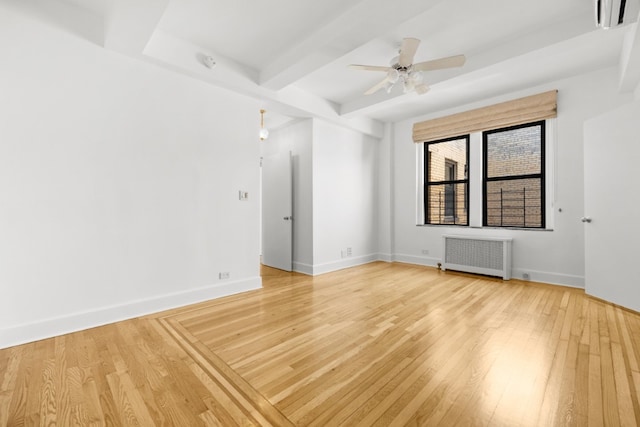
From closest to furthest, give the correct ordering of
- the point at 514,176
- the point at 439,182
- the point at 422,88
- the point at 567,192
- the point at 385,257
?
the point at 422,88 → the point at 567,192 → the point at 514,176 → the point at 439,182 → the point at 385,257

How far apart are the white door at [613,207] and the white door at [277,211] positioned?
14.0 ft

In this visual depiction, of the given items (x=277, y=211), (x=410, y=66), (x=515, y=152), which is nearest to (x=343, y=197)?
(x=277, y=211)

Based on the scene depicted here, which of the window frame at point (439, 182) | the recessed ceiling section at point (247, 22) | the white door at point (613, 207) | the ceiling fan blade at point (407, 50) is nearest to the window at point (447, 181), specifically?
the window frame at point (439, 182)

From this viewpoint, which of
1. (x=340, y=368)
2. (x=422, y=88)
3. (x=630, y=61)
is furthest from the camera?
(x=422, y=88)

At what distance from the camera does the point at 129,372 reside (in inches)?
76.0

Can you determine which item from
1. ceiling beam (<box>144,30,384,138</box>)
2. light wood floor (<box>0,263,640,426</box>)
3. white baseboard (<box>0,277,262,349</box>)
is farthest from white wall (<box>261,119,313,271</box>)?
light wood floor (<box>0,263,640,426</box>)

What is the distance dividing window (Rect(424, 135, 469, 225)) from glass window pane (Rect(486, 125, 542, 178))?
41cm

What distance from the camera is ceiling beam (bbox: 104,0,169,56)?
222cm

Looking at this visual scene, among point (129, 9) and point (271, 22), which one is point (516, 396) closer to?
point (271, 22)

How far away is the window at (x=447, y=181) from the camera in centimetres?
525

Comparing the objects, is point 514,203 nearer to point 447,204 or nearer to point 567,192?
point 567,192

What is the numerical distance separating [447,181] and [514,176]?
110 centimetres

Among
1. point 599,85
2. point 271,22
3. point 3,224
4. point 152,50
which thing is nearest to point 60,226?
point 3,224

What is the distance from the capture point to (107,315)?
9.01ft
